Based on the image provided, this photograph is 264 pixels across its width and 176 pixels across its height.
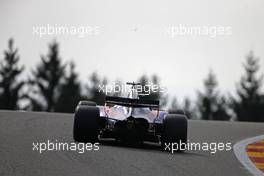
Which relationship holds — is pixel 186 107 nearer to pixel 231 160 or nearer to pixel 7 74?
pixel 7 74

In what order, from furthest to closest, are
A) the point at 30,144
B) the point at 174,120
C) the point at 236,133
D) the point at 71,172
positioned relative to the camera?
the point at 236,133 → the point at 174,120 → the point at 30,144 → the point at 71,172

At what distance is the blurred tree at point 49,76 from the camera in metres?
77.9

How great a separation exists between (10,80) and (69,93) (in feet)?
20.6

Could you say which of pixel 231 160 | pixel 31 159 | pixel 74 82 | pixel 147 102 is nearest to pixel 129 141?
pixel 147 102

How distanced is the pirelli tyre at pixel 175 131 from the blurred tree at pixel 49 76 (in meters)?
62.9

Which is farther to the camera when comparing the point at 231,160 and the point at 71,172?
the point at 231,160

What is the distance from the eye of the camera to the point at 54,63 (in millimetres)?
78938

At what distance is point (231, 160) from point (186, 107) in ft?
274

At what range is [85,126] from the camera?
592 inches

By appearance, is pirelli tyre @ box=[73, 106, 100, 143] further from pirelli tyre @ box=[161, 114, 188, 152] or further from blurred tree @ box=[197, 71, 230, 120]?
blurred tree @ box=[197, 71, 230, 120]

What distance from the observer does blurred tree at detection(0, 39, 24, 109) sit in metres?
75.4

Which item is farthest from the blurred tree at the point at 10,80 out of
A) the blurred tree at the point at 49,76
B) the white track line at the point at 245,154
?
the white track line at the point at 245,154

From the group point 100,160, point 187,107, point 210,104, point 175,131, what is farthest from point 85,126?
point 187,107

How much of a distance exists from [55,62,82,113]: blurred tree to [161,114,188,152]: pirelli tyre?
57706 millimetres
